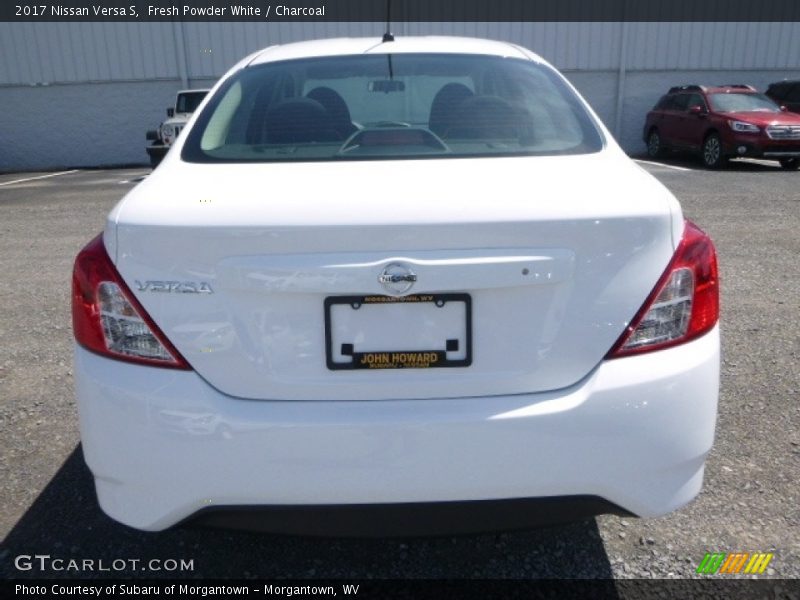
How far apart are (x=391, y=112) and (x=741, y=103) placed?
1389 centimetres

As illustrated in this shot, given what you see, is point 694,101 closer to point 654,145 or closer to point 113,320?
point 654,145

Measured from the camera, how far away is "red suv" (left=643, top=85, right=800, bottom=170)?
13141 millimetres

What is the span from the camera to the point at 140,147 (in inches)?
758

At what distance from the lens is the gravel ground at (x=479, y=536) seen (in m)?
2.33

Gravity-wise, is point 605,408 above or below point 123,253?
below

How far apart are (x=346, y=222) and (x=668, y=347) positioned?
872 mm

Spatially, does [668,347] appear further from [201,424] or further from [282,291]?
[201,424]

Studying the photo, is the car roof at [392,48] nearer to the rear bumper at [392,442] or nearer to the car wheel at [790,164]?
the rear bumper at [392,442]

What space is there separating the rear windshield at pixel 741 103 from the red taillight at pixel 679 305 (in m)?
13.9

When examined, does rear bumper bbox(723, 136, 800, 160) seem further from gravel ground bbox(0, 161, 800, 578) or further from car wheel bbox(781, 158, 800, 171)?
gravel ground bbox(0, 161, 800, 578)

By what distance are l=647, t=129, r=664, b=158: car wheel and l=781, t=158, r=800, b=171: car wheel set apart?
10.3 feet

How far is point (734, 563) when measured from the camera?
2.30 m
